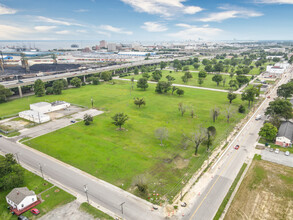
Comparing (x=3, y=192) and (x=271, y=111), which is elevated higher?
(x=271, y=111)

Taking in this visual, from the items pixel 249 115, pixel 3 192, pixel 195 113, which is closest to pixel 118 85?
pixel 195 113

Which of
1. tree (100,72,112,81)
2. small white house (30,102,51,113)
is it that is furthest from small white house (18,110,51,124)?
tree (100,72,112,81)

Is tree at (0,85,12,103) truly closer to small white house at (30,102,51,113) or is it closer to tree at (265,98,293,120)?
small white house at (30,102,51,113)

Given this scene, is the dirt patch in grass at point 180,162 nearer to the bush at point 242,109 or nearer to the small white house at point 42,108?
the bush at point 242,109

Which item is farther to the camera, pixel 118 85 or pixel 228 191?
pixel 118 85

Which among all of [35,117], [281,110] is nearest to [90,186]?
[35,117]

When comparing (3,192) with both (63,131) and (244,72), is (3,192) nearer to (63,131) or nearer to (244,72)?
(63,131)

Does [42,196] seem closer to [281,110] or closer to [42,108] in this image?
[42,108]
